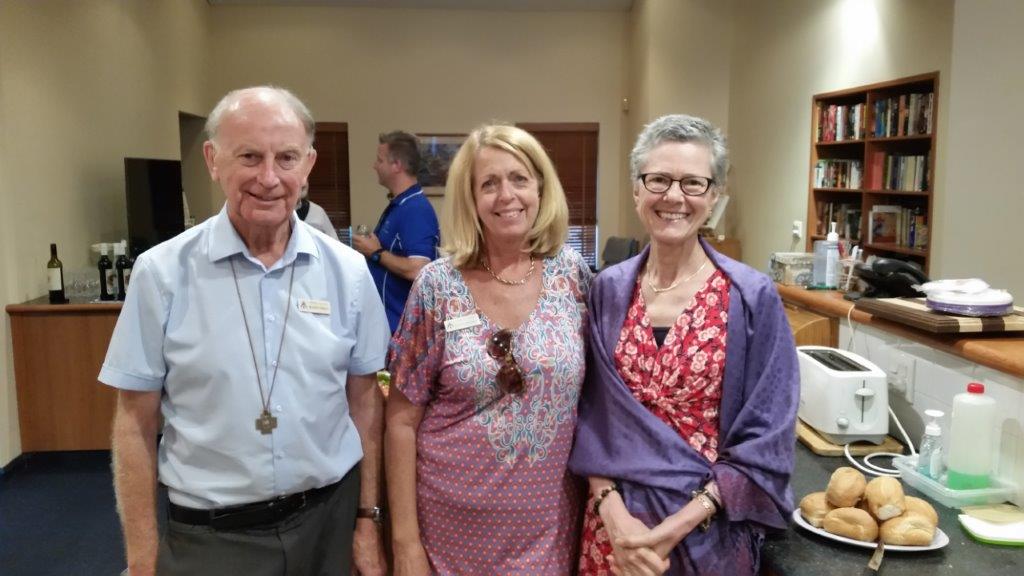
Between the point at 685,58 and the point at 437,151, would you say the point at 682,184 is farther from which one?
the point at 437,151

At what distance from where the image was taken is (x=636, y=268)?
1.66 meters

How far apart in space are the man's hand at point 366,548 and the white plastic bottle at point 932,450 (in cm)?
124

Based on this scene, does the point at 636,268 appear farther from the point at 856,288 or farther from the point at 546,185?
the point at 856,288

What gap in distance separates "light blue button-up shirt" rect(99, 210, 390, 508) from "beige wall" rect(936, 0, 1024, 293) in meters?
3.84

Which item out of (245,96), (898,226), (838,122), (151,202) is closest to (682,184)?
(245,96)

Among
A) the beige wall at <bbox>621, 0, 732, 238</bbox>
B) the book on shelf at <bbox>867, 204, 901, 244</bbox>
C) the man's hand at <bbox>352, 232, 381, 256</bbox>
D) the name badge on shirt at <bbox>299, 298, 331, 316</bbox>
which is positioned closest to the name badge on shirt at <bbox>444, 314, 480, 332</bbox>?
the name badge on shirt at <bbox>299, 298, 331, 316</bbox>

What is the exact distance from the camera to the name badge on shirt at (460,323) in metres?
1.55

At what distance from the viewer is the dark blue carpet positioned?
3057 mm

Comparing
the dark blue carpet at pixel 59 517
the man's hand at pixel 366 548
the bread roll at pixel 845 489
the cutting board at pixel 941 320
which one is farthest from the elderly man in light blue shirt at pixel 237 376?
the dark blue carpet at pixel 59 517

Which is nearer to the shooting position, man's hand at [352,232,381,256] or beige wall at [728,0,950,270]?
man's hand at [352,232,381,256]

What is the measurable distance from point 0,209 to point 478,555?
3.56 m

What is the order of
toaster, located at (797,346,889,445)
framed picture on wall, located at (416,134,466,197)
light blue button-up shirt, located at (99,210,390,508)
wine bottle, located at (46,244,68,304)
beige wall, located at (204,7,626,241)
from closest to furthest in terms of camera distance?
light blue button-up shirt, located at (99,210,390,508), toaster, located at (797,346,889,445), wine bottle, located at (46,244,68,304), beige wall, located at (204,7,626,241), framed picture on wall, located at (416,134,466,197)

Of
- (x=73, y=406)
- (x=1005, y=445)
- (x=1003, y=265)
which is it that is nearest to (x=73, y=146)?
(x=73, y=406)

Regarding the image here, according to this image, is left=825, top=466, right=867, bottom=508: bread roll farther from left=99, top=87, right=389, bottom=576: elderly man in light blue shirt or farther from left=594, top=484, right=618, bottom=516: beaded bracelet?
left=99, top=87, right=389, bottom=576: elderly man in light blue shirt
